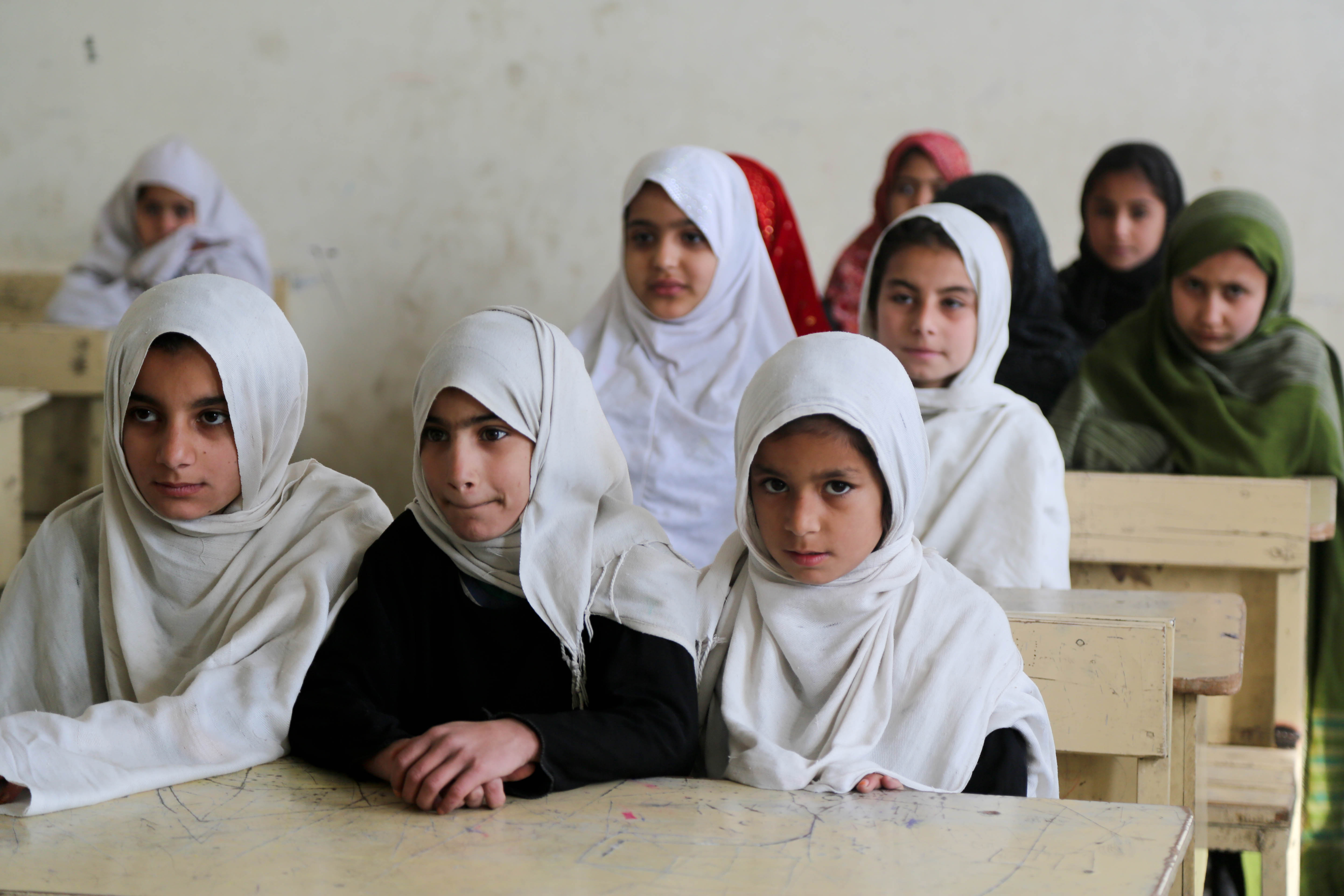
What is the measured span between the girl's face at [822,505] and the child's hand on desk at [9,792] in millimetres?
813

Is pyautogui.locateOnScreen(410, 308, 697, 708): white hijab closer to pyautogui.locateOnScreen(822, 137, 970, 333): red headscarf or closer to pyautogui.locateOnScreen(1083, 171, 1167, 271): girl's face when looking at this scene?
pyautogui.locateOnScreen(822, 137, 970, 333): red headscarf

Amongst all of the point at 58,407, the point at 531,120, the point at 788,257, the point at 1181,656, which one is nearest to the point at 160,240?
the point at 58,407

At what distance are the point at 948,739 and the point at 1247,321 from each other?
6.82 ft

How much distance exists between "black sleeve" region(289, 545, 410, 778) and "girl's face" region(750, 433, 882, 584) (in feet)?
1.51

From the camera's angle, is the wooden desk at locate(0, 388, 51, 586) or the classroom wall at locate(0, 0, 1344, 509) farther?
the classroom wall at locate(0, 0, 1344, 509)

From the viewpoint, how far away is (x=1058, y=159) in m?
4.19

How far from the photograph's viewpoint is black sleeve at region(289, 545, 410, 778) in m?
1.33

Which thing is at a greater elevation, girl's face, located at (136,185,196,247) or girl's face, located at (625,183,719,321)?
girl's face, located at (136,185,196,247)

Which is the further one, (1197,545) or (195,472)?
(1197,545)

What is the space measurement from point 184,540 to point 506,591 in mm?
424

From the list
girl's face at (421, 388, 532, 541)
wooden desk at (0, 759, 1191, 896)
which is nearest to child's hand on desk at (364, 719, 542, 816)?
wooden desk at (0, 759, 1191, 896)

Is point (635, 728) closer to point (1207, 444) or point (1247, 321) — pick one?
point (1207, 444)

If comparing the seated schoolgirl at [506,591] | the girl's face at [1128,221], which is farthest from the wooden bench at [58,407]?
the girl's face at [1128,221]

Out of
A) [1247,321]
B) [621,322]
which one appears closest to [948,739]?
[621,322]
